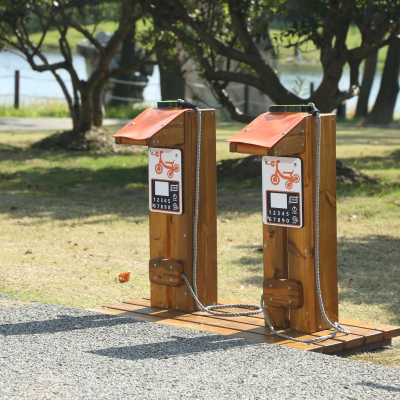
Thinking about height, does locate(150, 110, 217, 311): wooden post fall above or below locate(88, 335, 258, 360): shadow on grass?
above

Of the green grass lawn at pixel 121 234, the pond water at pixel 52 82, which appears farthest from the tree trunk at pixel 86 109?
the pond water at pixel 52 82

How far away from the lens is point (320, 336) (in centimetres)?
483

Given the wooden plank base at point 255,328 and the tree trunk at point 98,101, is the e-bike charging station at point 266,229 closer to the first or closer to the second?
the wooden plank base at point 255,328

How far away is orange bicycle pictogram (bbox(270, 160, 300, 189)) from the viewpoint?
4832mm

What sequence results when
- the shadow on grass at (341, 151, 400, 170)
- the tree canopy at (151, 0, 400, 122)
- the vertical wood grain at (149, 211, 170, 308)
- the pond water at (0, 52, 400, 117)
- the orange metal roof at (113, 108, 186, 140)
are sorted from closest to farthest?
1. the orange metal roof at (113, 108, 186, 140)
2. the vertical wood grain at (149, 211, 170, 308)
3. the tree canopy at (151, 0, 400, 122)
4. the shadow on grass at (341, 151, 400, 170)
5. the pond water at (0, 52, 400, 117)

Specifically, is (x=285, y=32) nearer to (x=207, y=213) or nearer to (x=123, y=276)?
(x=123, y=276)

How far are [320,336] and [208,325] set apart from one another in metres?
0.73

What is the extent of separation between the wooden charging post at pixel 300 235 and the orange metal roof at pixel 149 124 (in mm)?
637

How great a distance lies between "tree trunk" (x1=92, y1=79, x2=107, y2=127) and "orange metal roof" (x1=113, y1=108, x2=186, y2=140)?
34.1 ft

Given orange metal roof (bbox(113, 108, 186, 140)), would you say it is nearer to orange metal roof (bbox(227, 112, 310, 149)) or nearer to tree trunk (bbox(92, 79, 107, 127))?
orange metal roof (bbox(227, 112, 310, 149))

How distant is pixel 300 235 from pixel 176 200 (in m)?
0.95

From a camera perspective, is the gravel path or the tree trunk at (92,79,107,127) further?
the tree trunk at (92,79,107,127)

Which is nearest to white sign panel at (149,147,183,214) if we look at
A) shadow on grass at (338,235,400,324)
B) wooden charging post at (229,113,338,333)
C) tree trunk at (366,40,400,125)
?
wooden charging post at (229,113,338,333)

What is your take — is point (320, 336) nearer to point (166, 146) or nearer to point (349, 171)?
point (166, 146)
